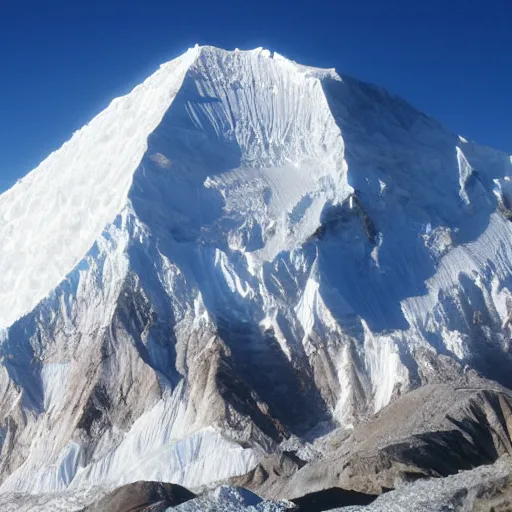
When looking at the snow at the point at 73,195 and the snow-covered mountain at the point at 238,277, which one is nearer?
the snow-covered mountain at the point at 238,277

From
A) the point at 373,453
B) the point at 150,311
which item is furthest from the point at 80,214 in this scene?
the point at 373,453

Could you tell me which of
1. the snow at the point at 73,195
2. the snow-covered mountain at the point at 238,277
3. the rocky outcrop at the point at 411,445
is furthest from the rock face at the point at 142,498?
the snow at the point at 73,195

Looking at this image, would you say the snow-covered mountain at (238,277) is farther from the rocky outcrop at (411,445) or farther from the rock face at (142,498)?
the rock face at (142,498)

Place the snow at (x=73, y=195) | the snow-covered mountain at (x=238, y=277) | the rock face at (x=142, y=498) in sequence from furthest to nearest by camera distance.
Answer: the snow at (x=73, y=195) < the snow-covered mountain at (x=238, y=277) < the rock face at (x=142, y=498)

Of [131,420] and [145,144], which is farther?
[145,144]

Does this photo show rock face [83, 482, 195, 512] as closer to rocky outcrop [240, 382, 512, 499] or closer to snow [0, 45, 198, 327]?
rocky outcrop [240, 382, 512, 499]

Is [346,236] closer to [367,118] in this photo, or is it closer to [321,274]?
[321,274]

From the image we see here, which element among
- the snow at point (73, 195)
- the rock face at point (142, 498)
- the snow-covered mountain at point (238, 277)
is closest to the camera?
the rock face at point (142, 498)

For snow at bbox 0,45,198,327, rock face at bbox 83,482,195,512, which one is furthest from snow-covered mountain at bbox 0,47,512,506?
rock face at bbox 83,482,195,512
